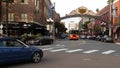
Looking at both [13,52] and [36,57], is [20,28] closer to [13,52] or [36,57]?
[36,57]

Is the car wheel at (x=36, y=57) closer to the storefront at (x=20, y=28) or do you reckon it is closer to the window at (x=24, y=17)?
the storefront at (x=20, y=28)

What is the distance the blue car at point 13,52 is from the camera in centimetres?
1325

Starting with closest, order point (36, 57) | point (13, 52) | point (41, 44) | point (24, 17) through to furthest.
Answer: point (13, 52) → point (36, 57) → point (41, 44) → point (24, 17)

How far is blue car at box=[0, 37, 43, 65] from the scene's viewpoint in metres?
13.2

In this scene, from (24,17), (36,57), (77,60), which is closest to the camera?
(36,57)

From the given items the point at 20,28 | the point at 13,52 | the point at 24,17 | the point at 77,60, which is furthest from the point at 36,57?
the point at 24,17

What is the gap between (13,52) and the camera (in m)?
13.6

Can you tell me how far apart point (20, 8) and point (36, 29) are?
211 inches

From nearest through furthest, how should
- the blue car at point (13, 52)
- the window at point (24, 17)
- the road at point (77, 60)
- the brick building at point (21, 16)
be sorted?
the blue car at point (13, 52)
the road at point (77, 60)
the brick building at point (21, 16)
the window at point (24, 17)

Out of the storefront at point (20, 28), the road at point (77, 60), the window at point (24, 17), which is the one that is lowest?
the road at point (77, 60)

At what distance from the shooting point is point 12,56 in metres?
13.6

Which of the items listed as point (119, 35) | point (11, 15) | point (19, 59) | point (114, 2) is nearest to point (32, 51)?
point (19, 59)

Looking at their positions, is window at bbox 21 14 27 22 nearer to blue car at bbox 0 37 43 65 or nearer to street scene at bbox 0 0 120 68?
street scene at bbox 0 0 120 68

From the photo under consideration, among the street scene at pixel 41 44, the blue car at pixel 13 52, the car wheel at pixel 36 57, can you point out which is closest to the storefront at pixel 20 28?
the street scene at pixel 41 44
